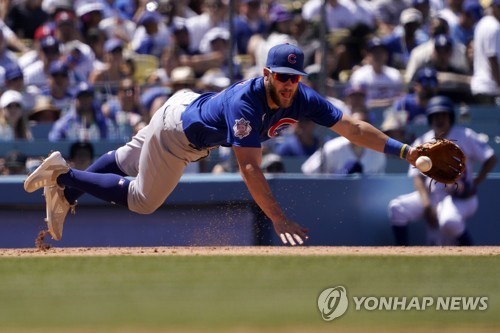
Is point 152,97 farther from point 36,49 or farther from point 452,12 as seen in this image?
point 452,12

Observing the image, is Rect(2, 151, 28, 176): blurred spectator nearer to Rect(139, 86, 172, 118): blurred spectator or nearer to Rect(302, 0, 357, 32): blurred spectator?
Rect(139, 86, 172, 118): blurred spectator

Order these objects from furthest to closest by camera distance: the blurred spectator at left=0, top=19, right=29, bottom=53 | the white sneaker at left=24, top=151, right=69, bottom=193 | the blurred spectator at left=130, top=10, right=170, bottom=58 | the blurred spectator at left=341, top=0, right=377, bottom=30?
the blurred spectator at left=0, top=19, right=29, bottom=53
the blurred spectator at left=341, top=0, right=377, bottom=30
the blurred spectator at left=130, top=10, right=170, bottom=58
the white sneaker at left=24, top=151, right=69, bottom=193

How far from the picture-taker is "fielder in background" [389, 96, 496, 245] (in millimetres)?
9914

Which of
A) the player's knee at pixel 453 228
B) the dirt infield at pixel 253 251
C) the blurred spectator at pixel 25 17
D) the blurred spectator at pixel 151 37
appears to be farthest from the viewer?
the blurred spectator at pixel 25 17

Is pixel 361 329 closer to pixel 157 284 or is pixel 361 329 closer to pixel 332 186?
pixel 157 284

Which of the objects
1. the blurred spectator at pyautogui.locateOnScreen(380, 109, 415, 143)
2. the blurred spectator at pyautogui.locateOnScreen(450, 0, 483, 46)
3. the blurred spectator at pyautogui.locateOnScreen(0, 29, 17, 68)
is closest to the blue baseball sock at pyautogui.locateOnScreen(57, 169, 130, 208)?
the blurred spectator at pyautogui.locateOnScreen(380, 109, 415, 143)

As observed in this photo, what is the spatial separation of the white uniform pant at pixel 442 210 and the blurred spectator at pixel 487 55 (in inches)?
68.4

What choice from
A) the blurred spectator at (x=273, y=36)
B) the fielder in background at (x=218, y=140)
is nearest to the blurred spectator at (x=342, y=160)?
the blurred spectator at (x=273, y=36)

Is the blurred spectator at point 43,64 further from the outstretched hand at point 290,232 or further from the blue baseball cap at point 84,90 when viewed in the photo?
the outstretched hand at point 290,232

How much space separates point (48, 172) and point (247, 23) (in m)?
5.05

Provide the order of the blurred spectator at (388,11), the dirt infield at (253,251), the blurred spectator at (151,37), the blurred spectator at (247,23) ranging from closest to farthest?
the dirt infield at (253,251) → the blurred spectator at (247,23) → the blurred spectator at (151,37) → the blurred spectator at (388,11)

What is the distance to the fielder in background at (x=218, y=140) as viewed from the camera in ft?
22.6

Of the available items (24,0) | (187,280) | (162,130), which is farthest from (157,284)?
(24,0)

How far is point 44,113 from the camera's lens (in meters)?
10.9
